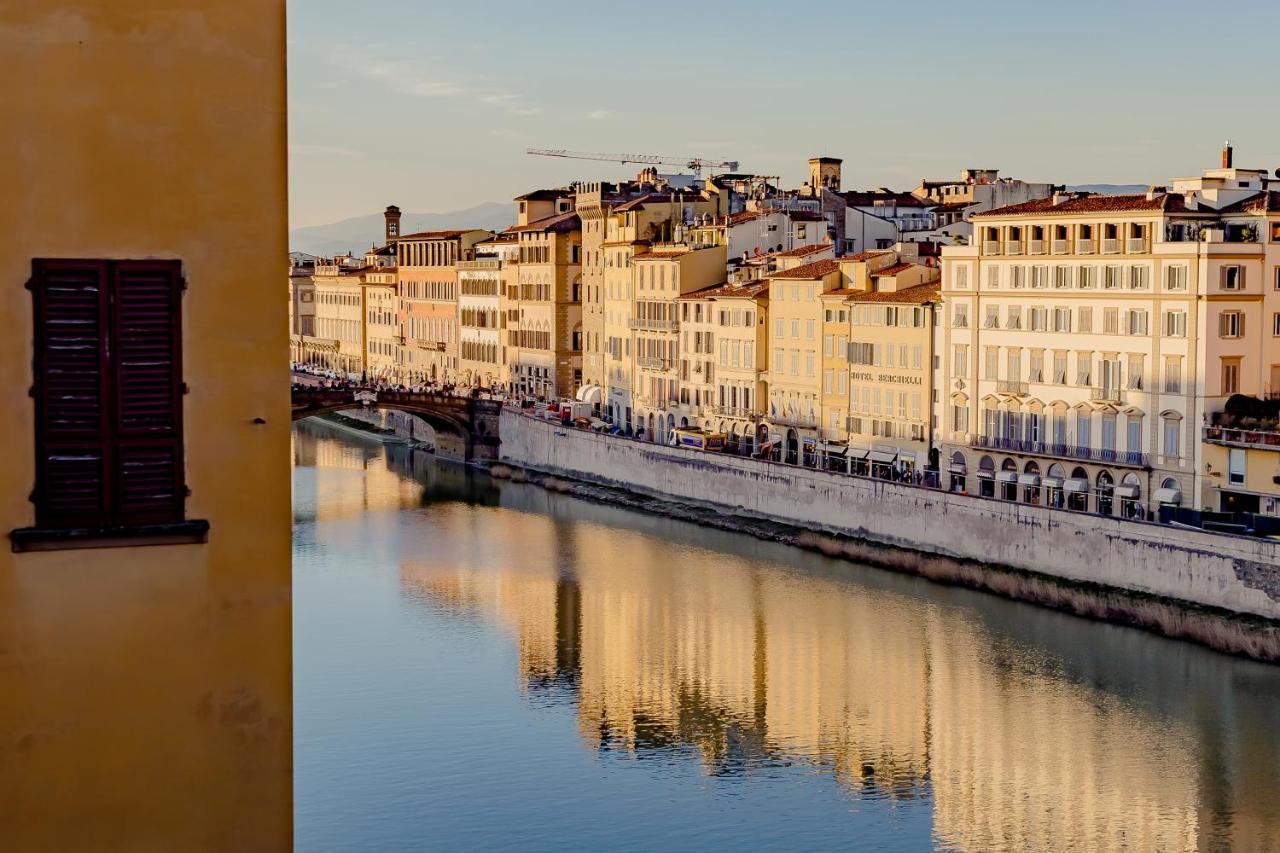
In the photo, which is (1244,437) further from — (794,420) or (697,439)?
(697,439)

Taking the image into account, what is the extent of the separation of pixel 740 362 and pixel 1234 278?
14985 mm

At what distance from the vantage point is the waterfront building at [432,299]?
217 ft

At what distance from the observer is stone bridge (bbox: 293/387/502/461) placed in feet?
159

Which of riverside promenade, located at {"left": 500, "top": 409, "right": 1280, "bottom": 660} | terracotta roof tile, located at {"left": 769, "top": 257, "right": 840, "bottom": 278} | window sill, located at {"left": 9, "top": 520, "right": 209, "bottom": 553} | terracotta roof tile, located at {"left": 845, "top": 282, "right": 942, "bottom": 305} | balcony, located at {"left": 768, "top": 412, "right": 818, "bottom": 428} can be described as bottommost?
riverside promenade, located at {"left": 500, "top": 409, "right": 1280, "bottom": 660}

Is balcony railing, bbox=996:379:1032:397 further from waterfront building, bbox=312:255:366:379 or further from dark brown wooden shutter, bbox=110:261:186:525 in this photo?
waterfront building, bbox=312:255:366:379

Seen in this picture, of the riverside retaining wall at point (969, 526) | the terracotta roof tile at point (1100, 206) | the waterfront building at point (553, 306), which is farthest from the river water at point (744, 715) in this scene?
the waterfront building at point (553, 306)

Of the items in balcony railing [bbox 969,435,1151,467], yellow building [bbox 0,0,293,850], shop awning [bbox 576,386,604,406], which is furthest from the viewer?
shop awning [bbox 576,386,604,406]

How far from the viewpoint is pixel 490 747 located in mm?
19703

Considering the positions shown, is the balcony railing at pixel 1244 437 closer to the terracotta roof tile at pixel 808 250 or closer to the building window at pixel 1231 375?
the building window at pixel 1231 375

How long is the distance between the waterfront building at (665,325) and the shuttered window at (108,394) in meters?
40.1

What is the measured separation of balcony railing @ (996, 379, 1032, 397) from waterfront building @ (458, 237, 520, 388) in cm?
2750

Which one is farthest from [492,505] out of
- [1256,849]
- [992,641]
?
[1256,849]

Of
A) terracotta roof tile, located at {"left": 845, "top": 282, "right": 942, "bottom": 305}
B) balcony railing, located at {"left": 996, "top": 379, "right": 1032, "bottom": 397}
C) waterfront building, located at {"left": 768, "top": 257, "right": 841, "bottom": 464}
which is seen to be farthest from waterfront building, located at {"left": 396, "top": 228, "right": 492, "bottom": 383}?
balcony railing, located at {"left": 996, "top": 379, "right": 1032, "bottom": 397}

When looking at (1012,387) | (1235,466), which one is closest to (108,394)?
(1235,466)
